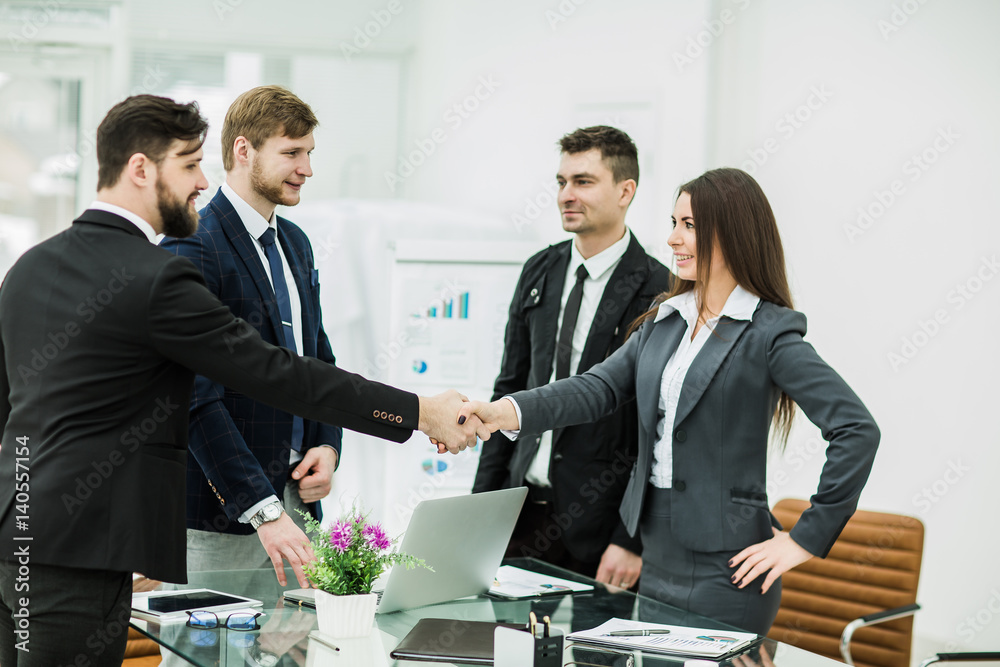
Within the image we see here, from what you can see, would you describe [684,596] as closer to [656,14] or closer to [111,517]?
[111,517]

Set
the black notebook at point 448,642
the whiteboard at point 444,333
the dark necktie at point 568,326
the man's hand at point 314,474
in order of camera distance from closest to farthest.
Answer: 1. the black notebook at point 448,642
2. the man's hand at point 314,474
3. the dark necktie at point 568,326
4. the whiteboard at point 444,333

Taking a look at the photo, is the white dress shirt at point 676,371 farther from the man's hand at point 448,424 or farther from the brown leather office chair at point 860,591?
the brown leather office chair at point 860,591

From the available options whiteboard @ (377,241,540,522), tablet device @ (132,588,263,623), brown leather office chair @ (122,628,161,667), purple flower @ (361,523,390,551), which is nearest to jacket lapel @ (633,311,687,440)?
purple flower @ (361,523,390,551)

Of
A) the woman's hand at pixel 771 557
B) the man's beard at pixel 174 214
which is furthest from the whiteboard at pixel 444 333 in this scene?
the man's beard at pixel 174 214

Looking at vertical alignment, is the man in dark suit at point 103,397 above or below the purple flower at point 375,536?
above

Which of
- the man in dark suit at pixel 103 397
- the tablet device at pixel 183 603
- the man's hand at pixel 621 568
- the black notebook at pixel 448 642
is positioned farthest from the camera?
the man's hand at pixel 621 568

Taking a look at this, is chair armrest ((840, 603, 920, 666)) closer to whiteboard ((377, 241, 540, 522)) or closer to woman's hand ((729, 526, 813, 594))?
woman's hand ((729, 526, 813, 594))

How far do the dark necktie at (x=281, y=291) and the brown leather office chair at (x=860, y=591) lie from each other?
1642 mm

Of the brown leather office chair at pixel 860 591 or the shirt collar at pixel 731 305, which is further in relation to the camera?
the brown leather office chair at pixel 860 591

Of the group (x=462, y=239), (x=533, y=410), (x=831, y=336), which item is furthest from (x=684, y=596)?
(x=462, y=239)

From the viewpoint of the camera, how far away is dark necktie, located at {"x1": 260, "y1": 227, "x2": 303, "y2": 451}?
7.88 feet

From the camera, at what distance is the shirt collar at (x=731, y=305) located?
2.22m

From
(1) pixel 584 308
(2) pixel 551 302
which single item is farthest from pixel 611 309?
(2) pixel 551 302

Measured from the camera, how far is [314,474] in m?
2.42
